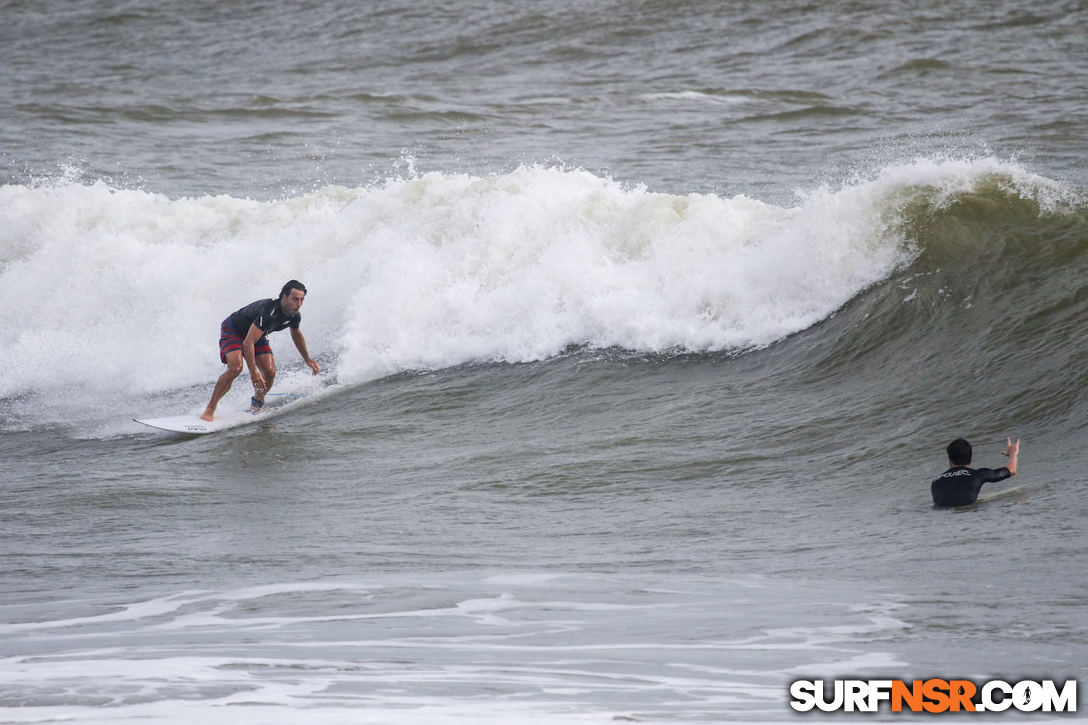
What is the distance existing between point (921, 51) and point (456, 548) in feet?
65.2

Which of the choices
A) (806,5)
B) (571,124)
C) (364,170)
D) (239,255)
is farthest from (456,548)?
(806,5)

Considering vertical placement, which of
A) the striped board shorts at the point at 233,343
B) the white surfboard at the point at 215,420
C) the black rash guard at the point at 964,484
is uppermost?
the striped board shorts at the point at 233,343

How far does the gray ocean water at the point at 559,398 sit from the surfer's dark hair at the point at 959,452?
0.28 metres

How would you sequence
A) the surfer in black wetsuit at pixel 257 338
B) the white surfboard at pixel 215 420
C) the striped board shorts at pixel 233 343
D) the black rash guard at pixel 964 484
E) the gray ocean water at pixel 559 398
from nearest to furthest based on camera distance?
the gray ocean water at pixel 559 398 < the black rash guard at pixel 964 484 < the surfer in black wetsuit at pixel 257 338 < the white surfboard at pixel 215 420 < the striped board shorts at pixel 233 343

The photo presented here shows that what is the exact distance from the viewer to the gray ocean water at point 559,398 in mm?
4699

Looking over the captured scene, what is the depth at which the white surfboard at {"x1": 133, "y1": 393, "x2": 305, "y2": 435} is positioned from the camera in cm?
1062

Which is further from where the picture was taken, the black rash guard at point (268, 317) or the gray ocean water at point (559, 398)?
the black rash guard at point (268, 317)

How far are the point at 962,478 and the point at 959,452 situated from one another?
140mm

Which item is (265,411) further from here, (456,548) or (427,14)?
(427,14)

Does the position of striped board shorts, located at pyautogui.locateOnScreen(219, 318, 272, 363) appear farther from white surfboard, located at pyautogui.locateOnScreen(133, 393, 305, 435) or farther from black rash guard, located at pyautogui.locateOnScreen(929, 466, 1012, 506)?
black rash guard, located at pyautogui.locateOnScreen(929, 466, 1012, 506)

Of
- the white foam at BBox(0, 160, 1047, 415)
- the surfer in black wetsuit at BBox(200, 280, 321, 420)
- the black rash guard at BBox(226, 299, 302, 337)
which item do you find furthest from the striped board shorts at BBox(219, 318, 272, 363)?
the white foam at BBox(0, 160, 1047, 415)

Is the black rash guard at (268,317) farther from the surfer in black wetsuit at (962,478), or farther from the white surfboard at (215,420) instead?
the surfer in black wetsuit at (962,478)

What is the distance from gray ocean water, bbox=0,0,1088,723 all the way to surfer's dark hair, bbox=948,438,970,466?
28 centimetres

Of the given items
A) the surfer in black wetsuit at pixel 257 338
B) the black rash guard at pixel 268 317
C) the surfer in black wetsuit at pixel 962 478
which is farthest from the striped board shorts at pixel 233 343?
the surfer in black wetsuit at pixel 962 478
